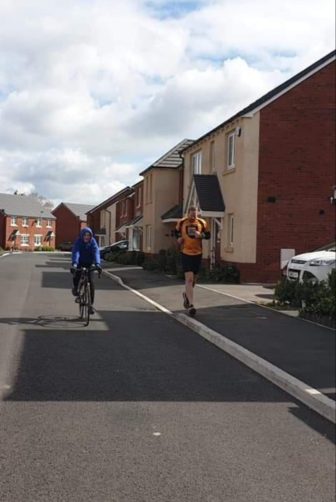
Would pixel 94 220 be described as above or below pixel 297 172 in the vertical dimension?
above

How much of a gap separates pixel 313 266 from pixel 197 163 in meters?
14.3

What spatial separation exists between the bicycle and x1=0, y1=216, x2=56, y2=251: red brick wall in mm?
82457

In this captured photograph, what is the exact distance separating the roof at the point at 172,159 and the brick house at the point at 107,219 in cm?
2286

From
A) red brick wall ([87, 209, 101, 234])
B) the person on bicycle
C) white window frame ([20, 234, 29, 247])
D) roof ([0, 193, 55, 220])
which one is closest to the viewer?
the person on bicycle

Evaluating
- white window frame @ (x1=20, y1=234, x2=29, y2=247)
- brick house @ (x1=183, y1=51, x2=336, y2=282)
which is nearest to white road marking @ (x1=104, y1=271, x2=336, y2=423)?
brick house @ (x1=183, y1=51, x2=336, y2=282)

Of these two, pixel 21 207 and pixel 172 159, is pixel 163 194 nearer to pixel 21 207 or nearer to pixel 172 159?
pixel 172 159

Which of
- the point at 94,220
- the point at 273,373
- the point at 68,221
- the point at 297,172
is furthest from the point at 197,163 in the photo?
the point at 68,221

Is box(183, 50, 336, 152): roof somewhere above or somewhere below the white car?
above

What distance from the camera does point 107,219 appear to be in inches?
2785

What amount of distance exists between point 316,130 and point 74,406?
1747 cm

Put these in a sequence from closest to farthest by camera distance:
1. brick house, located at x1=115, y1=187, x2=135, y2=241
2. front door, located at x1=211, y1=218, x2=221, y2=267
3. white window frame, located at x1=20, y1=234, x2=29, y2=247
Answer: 1. front door, located at x1=211, y1=218, x2=221, y2=267
2. brick house, located at x1=115, y1=187, x2=135, y2=241
3. white window frame, located at x1=20, y1=234, x2=29, y2=247

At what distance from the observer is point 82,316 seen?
10945mm

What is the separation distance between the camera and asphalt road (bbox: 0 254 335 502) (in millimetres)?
4062

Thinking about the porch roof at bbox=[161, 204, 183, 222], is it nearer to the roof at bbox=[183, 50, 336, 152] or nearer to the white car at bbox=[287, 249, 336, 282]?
the roof at bbox=[183, 50, 336, 152]
